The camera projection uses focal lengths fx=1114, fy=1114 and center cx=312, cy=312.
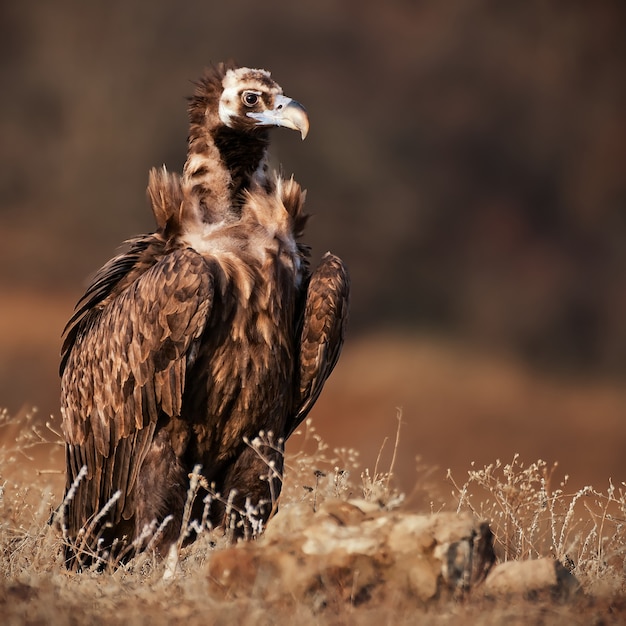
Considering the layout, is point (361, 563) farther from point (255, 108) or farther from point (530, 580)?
point (255, 108)

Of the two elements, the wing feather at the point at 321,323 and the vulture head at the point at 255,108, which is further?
the vulture head at the point at 255,108

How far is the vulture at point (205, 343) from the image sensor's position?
5238 millimetres

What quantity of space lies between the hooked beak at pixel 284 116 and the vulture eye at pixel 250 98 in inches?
2.1

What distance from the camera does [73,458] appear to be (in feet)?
18.8

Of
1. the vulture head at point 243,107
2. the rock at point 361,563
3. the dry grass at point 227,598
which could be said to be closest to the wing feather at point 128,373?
the dry grass at point 227,598

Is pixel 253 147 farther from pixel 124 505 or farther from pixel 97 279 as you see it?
pixel 124 505

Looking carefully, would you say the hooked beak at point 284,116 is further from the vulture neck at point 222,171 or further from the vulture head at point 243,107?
the vulture neck at point 222,171

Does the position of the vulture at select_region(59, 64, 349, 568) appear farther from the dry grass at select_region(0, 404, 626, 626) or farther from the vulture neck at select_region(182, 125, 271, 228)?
the dry grass at select_region(0, 404, 626, 626)

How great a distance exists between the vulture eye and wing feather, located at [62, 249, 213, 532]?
97 cm

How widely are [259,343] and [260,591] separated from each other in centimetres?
192

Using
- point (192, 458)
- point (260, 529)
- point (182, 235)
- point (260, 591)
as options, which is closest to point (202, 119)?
point (182, 235)

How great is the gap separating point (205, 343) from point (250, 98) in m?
1.36

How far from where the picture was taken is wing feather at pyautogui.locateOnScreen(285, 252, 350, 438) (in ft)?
18.1

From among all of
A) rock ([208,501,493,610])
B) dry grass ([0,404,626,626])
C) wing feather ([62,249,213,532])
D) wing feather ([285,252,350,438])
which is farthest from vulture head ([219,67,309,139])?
rock ([208,501,493,610])
